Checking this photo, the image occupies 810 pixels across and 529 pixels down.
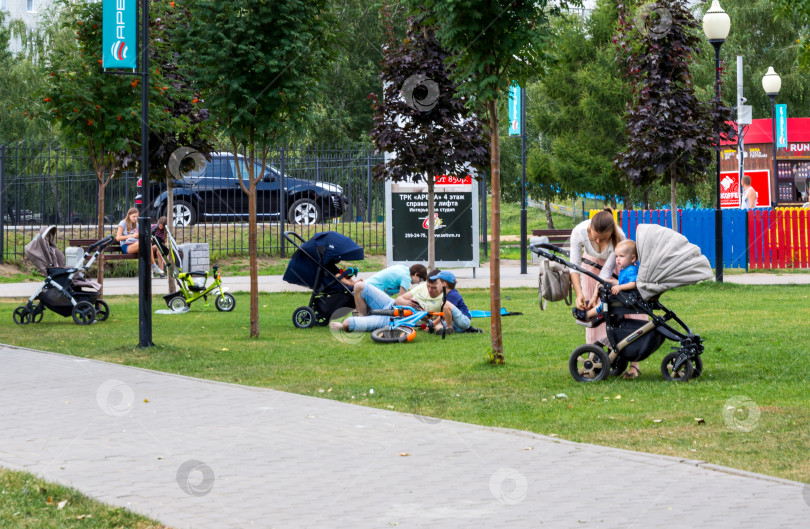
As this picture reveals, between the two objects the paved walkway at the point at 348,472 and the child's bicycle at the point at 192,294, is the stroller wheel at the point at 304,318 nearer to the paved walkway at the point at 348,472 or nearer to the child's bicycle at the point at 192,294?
the child's bicycle at the point at 192,294

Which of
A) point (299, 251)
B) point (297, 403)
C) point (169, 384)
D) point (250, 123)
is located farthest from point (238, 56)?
point (297, 403)

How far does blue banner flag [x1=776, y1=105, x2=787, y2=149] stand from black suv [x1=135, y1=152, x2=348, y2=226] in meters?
15.6

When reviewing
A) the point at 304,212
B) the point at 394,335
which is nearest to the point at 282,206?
the point at 304,212

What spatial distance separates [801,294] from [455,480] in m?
14.5

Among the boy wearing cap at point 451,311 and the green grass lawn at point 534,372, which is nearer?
the green grass lawn at point 534,372

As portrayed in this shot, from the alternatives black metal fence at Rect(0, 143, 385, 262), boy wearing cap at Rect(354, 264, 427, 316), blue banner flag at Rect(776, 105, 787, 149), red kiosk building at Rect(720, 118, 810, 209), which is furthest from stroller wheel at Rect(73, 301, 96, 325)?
blue banner flag at Rect(776, 105, 787, 149)

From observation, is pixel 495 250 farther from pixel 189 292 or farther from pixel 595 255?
pixel 189 292

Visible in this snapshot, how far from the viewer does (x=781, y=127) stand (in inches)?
1410

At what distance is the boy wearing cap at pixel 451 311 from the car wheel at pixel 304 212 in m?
15.1

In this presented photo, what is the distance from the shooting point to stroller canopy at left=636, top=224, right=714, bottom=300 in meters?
9.00

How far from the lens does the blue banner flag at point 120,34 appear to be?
41.3 ft

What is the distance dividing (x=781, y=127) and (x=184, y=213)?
20108 mm

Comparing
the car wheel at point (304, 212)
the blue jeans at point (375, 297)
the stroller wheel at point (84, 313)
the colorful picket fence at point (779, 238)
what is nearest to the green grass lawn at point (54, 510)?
the blue jeans at point (375, 297)

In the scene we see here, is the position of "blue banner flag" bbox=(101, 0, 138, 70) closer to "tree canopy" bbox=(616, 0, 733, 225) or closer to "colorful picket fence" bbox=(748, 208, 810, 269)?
"tree canopy" bbox=(616, 0, 733, 225)
